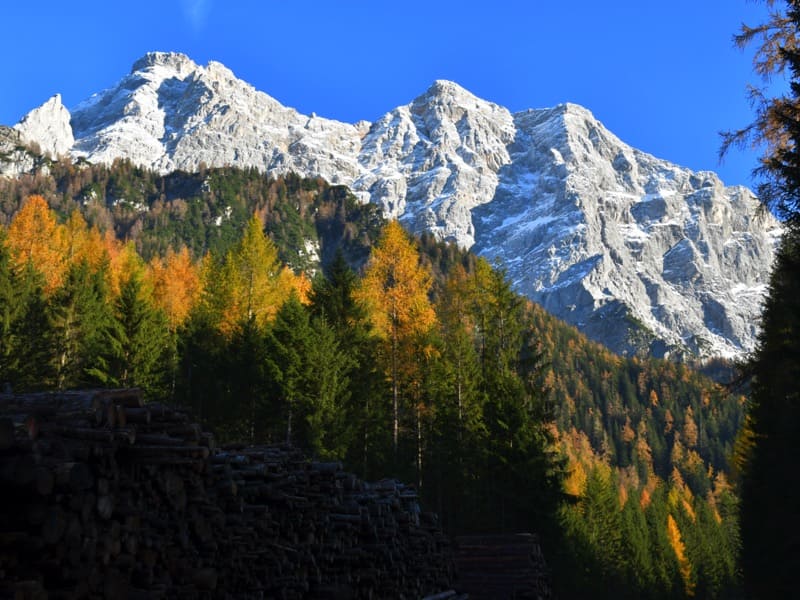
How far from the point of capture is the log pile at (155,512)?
5.07m

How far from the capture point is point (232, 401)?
33156 mm

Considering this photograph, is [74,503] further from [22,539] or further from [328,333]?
[328,333]

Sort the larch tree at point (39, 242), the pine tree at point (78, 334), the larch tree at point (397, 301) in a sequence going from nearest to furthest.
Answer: the pine tree at point (78, 334)
the larch tree at point (397, 301)
the larch tree at point (39, 242)

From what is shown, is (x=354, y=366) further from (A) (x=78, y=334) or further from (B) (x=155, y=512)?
(B) (x=155, y=512)

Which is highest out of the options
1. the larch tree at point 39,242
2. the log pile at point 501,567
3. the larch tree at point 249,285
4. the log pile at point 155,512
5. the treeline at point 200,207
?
the treeline at point 200,207

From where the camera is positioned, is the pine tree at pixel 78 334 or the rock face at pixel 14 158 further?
the rock face at pixel 14 158

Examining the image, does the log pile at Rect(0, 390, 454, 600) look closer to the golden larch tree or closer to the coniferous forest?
the coniferous forest

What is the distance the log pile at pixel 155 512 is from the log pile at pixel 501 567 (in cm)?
968

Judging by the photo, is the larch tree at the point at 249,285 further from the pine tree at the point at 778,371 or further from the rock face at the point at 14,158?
the rock face at the point at 14,158

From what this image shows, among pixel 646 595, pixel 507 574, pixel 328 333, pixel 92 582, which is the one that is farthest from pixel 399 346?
pixel 646 595

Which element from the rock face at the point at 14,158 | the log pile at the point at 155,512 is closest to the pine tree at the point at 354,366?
the log pile at the point at 155,512

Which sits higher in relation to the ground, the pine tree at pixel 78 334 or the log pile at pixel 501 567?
the pine tree at pixel 78 334

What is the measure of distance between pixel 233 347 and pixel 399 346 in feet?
28.2

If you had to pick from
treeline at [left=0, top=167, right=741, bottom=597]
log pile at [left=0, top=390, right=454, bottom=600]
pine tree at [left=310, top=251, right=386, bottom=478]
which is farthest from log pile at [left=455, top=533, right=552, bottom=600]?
log pile at [left=0, top=390, right=454, bottom=600]
